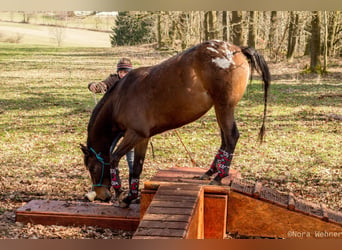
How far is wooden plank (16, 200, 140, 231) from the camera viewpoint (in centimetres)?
410

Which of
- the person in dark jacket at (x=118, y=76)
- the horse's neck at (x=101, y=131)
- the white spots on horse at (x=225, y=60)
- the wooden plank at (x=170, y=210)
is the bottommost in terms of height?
the wooden plank at (x=170, y=210)

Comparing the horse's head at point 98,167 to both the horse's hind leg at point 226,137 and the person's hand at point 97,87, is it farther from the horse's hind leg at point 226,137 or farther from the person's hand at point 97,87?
the horse's hind leg at point 226,137

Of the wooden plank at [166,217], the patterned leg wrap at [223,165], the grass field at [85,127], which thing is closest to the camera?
the wooden plank at [166,217]

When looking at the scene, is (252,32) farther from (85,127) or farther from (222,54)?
(222,54)

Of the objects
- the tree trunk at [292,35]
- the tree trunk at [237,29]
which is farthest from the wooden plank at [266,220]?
the tree trunk at [292,35]

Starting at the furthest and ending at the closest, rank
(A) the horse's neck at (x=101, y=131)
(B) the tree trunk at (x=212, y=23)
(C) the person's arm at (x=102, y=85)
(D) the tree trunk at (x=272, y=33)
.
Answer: (D) the tree trunk at (x=272, y=33)
(B) the tree trunk at (x=212, y=23)
(C) the person's arm at (x=102, y=85)
(A) the horse's neck at (x=101, y=131)

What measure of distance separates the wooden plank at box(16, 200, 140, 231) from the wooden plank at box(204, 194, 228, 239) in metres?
0.68

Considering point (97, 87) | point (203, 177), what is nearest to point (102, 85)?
point (97, 87)

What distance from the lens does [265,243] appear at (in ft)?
11.8

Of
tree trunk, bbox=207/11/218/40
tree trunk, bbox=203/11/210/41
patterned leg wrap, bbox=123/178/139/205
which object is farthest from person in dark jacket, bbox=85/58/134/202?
tree trunk, bbox=203/11/210/41

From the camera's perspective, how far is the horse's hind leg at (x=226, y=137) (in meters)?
3.92

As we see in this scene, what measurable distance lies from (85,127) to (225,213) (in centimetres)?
443
